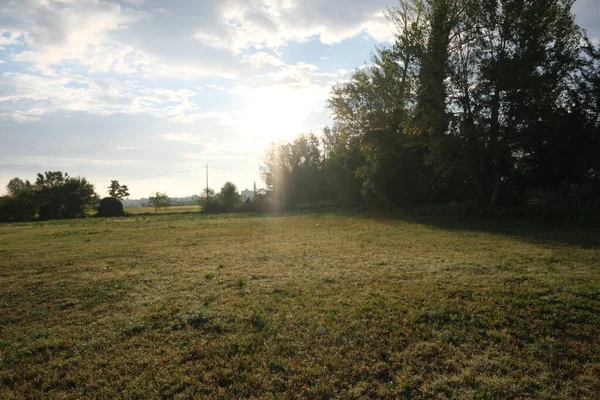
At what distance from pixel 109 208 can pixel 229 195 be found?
21.5 meters

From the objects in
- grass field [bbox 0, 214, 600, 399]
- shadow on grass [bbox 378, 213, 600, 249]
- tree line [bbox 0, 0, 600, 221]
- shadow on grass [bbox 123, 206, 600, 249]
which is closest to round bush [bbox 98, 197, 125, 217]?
tree line [bbox 0, 0, 600, 221]

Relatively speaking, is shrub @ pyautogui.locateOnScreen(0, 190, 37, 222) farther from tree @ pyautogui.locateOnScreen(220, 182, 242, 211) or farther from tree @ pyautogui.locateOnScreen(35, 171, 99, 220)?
tree @ pyautogui.locateOnScreen(220, 182, 242, 211)

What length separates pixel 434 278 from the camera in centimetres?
861

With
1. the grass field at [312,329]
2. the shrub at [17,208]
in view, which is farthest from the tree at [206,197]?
the grass field at [312,329]

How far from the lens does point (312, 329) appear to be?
236 inches

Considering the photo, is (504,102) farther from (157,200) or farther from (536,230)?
(157,200)

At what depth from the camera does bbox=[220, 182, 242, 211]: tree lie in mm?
69306

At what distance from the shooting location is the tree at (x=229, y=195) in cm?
6931

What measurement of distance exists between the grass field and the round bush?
5522cm

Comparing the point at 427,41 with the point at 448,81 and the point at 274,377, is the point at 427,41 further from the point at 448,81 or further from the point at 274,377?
the point at 274,377

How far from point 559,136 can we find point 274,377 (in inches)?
1006

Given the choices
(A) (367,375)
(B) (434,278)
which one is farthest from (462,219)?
(A) (367,375)

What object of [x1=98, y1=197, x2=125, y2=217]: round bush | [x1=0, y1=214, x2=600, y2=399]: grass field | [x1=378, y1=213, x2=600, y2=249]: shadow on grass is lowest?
[x1=0, y1=214, x2=600, y2=399]: grass field

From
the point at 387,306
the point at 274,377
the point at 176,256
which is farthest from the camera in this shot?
the point at 176,256
